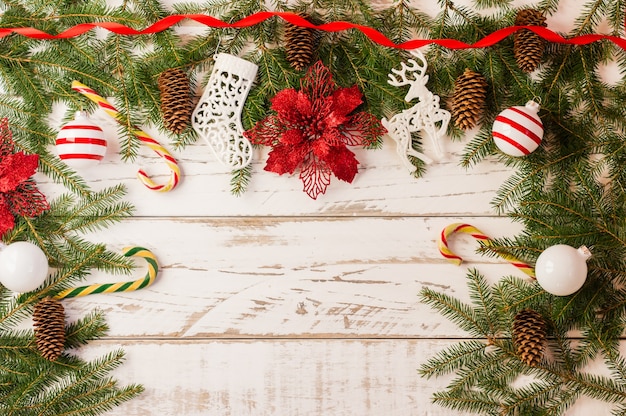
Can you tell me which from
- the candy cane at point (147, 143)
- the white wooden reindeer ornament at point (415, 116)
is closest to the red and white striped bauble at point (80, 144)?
the candy cane at point (147, 143)

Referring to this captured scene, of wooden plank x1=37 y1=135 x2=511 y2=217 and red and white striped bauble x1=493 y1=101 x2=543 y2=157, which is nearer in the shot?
red and white striped bauble x1=493 y1=101 x2=543 y2=157

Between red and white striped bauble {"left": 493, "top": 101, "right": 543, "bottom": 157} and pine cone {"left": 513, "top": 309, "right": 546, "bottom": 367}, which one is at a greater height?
red and white striped bauble {"left": 493, "top": 101, "right": 543, "bottom": 157}

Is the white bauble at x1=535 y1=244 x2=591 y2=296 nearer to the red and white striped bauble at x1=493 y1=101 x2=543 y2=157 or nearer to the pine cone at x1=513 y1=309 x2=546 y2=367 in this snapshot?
the pine cone at x1=513 y1=309 x2=546 y2=367

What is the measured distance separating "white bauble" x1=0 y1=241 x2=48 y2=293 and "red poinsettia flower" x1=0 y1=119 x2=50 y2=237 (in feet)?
0.26

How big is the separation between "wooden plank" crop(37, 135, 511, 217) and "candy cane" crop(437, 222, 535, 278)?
0.04 meters

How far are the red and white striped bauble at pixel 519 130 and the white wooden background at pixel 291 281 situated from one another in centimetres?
10

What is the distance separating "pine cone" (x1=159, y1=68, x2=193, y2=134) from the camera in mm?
1432

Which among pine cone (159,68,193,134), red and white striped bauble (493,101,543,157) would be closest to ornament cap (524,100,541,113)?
red and white striped bauble (493,101,543,157)

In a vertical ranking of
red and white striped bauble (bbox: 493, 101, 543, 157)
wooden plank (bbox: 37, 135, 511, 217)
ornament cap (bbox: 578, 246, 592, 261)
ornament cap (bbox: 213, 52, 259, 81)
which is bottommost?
ornament cap (bbox: 578, 246, 592, 261)

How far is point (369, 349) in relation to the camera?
4.91 feet

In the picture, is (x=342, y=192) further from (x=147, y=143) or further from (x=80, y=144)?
(x=80, y=144)

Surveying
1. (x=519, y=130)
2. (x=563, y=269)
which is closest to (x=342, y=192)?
(x=519, y=130)

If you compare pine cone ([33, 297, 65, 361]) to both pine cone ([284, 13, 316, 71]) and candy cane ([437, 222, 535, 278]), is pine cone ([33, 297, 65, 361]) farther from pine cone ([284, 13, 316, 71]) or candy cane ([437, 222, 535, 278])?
candy cane ([437, 222, 535, 278])

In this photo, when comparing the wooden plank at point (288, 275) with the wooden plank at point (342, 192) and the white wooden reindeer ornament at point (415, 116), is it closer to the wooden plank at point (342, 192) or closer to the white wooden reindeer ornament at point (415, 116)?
the wooden plank at point (342, 192)
